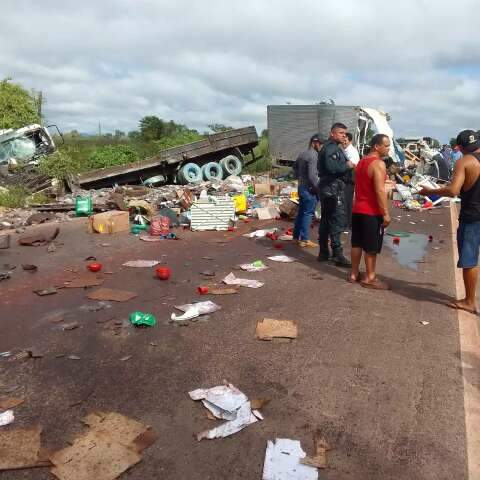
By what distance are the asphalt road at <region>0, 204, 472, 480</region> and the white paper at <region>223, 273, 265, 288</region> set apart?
0.56 ft

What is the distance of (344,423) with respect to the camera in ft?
9.12

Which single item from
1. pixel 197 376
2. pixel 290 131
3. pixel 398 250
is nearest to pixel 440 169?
pixel 290 131

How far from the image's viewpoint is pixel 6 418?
287 cm

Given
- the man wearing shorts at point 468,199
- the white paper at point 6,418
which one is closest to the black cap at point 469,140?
the man wearing shorts at point 468,199

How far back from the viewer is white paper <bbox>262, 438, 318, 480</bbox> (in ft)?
7.77

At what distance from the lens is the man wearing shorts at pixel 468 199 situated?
429 cm

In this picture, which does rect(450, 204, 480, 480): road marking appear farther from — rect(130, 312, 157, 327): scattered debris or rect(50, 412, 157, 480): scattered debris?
rect(130, 312, 157, 327): scattered debris

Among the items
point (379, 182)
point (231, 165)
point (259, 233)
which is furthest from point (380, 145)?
point (231, 165)

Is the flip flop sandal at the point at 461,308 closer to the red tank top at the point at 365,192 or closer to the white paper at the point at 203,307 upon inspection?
the red tank top at the point at 365,192

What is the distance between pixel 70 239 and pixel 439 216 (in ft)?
27.4

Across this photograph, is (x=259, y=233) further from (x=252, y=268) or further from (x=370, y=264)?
(x=370, y=264)

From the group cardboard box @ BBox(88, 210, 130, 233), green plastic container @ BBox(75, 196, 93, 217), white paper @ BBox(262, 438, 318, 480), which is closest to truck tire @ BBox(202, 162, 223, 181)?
green plastic container @ BBox(75, 196, 93, 217)

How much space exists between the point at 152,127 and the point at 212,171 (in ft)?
63.5

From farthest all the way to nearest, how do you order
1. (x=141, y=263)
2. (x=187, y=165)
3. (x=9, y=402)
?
(x=187, y=165) → (x=141, y=263) → (x=9, y=402)
